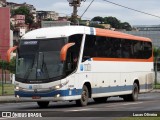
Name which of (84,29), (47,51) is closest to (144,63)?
(84,29)

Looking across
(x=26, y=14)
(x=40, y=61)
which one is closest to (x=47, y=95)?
(x=40, y=61)

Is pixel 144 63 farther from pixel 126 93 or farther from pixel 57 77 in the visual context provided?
pixel 57 77

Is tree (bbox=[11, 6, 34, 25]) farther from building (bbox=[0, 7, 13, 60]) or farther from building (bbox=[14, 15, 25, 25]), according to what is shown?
building (bbox=[0, 7, 13, 60])

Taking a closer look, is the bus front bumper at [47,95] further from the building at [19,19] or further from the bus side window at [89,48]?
the building at [19,19]

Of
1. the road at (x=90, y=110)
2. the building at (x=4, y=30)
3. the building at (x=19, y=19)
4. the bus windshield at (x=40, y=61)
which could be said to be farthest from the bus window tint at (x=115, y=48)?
the building at (x=19, y=19)

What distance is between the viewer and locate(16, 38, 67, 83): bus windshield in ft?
75.5

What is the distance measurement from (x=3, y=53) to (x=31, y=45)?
80044 millimetres

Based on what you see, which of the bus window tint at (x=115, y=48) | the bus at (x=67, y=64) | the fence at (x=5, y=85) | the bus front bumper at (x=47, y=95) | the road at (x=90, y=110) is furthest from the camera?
the fence at (x=5, y=85)

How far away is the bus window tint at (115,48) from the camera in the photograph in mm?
25359

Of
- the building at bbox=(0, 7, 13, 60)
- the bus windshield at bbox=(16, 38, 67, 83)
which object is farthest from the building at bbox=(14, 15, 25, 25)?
the bus windshield at bbox=(16, 38, 67, 83)

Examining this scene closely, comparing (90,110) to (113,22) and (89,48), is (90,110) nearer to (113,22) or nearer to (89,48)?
(89,48)

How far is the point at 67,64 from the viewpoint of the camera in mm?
23281

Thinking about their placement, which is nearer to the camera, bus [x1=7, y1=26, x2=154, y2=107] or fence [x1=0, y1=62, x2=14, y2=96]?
bus [x1=7, y1=26, x2=154, y2=107]

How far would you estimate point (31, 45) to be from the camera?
2381 centimetres
